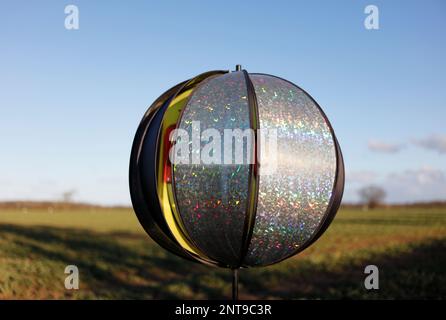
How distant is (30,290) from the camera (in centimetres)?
1043

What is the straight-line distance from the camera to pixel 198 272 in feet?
41.9

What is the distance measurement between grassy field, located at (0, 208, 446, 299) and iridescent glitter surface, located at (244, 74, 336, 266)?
226 inches

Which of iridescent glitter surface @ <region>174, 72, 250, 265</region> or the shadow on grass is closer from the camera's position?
iridescent glitter surface @ <region>174, 72, 250, 265</region>

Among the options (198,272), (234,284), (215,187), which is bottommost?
(198,272)

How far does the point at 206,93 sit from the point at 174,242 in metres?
1.42

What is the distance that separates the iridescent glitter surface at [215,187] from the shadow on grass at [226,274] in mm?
6124

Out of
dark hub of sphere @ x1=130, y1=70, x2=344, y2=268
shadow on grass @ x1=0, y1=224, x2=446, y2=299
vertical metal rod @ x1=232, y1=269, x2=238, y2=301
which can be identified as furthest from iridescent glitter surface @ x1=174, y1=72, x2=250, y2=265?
shadow on grass @ x1=0, y1=224, x2=446, y2=299

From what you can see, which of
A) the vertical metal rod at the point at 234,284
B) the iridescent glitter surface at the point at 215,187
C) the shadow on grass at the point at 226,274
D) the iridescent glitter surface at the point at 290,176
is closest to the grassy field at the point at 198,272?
the shadow on grass at the point at 226,274

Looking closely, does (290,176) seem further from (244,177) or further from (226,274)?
(226,274)

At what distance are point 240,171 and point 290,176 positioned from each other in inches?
17.6

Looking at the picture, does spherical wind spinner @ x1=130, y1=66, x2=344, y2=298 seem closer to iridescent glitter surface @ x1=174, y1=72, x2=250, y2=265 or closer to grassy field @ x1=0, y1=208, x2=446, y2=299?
iridescent glitter surface @ x1=174, y1=72, x2=250, y2=265

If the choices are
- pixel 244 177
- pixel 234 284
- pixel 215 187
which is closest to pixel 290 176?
pixel 244 177

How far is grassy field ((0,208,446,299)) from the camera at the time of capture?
10.5 meters
